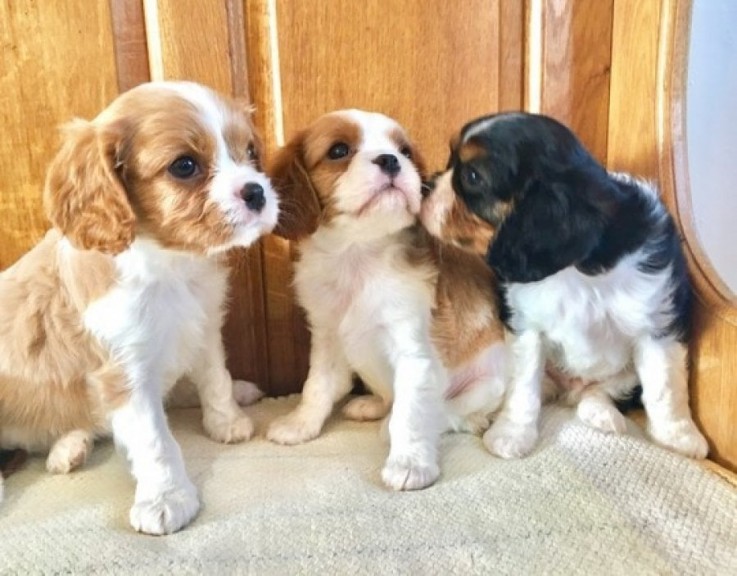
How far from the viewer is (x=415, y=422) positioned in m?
1.77

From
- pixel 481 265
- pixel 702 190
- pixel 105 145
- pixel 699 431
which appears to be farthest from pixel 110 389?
pixel 702 190

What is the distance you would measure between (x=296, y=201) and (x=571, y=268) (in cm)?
66

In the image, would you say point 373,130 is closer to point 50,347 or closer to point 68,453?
point 50,347

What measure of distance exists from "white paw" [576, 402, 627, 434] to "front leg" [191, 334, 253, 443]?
0.84 metres

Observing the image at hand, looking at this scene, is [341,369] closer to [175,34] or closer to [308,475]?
[308,475]

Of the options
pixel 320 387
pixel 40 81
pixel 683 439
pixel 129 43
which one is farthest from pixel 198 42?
pixel 683 439

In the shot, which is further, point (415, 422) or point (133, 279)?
point (415, 422)

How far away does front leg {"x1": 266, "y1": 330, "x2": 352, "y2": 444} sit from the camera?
6.39 ft

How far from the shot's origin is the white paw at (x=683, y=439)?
66.9 inches

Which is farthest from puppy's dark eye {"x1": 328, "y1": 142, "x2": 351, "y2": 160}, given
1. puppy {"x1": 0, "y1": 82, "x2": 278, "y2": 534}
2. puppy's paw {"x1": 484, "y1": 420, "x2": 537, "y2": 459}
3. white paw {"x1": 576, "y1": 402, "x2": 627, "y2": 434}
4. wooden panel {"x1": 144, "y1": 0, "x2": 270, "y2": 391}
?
white paw {"x1": 576, "y1": 402, "x2": 627, "y2": 434}

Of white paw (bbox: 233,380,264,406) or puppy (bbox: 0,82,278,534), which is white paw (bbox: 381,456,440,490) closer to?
puppy (bbox: 0,82,278,534)

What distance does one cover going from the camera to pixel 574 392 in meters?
2.01

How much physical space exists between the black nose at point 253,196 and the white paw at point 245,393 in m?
0.76

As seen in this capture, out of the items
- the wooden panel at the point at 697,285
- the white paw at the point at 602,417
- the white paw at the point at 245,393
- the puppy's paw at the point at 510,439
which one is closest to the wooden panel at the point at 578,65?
the wooden panel at the point at 697,285
